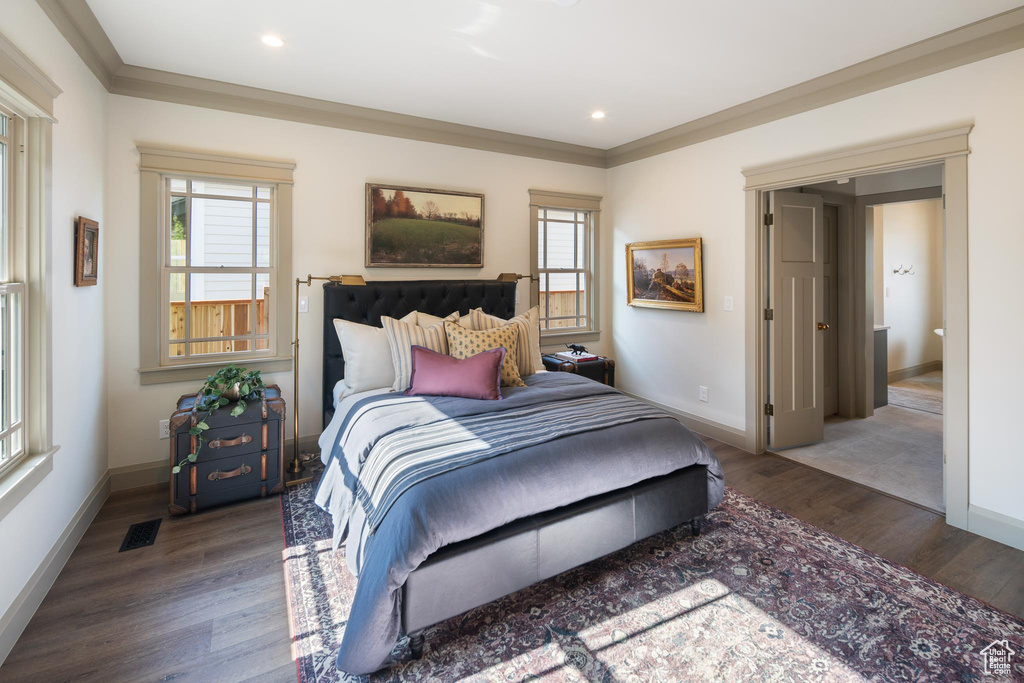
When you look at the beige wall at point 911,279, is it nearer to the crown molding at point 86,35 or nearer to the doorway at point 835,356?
the doorway at point 835,356

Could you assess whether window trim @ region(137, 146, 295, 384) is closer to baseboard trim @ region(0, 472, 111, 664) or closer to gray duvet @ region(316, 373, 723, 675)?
baseboard trim @ region(0, 472, 111, 664)

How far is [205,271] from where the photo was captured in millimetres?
3383

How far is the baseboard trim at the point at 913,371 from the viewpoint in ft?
22.2

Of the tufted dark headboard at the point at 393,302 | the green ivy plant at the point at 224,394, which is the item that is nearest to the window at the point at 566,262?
the tufted dark headboard at the point at 393,302

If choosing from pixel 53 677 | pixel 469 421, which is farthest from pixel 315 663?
pixel 469 421

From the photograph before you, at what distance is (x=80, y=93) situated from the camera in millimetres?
2564

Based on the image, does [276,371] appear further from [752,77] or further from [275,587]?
[752,77]

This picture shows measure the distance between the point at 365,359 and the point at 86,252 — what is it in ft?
5.12

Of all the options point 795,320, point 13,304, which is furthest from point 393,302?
point 795,320

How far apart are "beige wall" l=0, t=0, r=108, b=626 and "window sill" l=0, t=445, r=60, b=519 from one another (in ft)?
0.19

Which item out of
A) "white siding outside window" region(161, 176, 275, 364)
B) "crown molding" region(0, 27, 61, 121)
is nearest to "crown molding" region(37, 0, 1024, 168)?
"crown molding" region(0, 27, 61, 121)

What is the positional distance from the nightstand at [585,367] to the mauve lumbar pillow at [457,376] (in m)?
1.29

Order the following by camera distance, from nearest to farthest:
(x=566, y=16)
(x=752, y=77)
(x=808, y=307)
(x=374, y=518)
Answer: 1. (x=374, y=518)
2. (x=566, y=16)
3. (x=752, y=77)
4. (x=808, y=307)

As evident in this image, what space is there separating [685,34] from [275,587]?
3460mm
